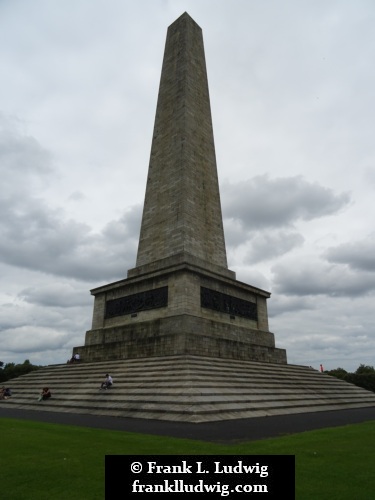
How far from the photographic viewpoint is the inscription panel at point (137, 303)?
770 inches

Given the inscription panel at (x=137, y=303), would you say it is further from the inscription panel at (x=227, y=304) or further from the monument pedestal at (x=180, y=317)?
the inscription panel at (x=227, y=304)

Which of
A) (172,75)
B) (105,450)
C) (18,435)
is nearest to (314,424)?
(105,450)

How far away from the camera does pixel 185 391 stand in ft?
39.9

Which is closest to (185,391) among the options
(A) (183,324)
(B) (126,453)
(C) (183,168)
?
(A) (183,324)

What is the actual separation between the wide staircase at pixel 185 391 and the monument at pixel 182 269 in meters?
1.24

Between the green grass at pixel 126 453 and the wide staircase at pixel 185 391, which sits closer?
the green grass at pixel 126 453

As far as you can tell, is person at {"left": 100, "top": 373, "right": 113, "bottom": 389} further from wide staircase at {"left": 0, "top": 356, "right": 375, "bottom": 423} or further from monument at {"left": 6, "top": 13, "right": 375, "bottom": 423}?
monument at {"left": 6, "top": 13, "right": 375, "bottom": 423}

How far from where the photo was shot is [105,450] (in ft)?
19.2

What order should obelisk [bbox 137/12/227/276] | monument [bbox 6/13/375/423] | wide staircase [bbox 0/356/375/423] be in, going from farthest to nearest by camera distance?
obelisk [bbox 137/12/227/276]
monument [bbox 6/13/375/423]
wide staircase [bbox 0/356/375/423]

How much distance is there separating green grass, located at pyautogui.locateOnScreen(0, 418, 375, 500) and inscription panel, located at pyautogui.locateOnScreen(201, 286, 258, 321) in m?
11.5
